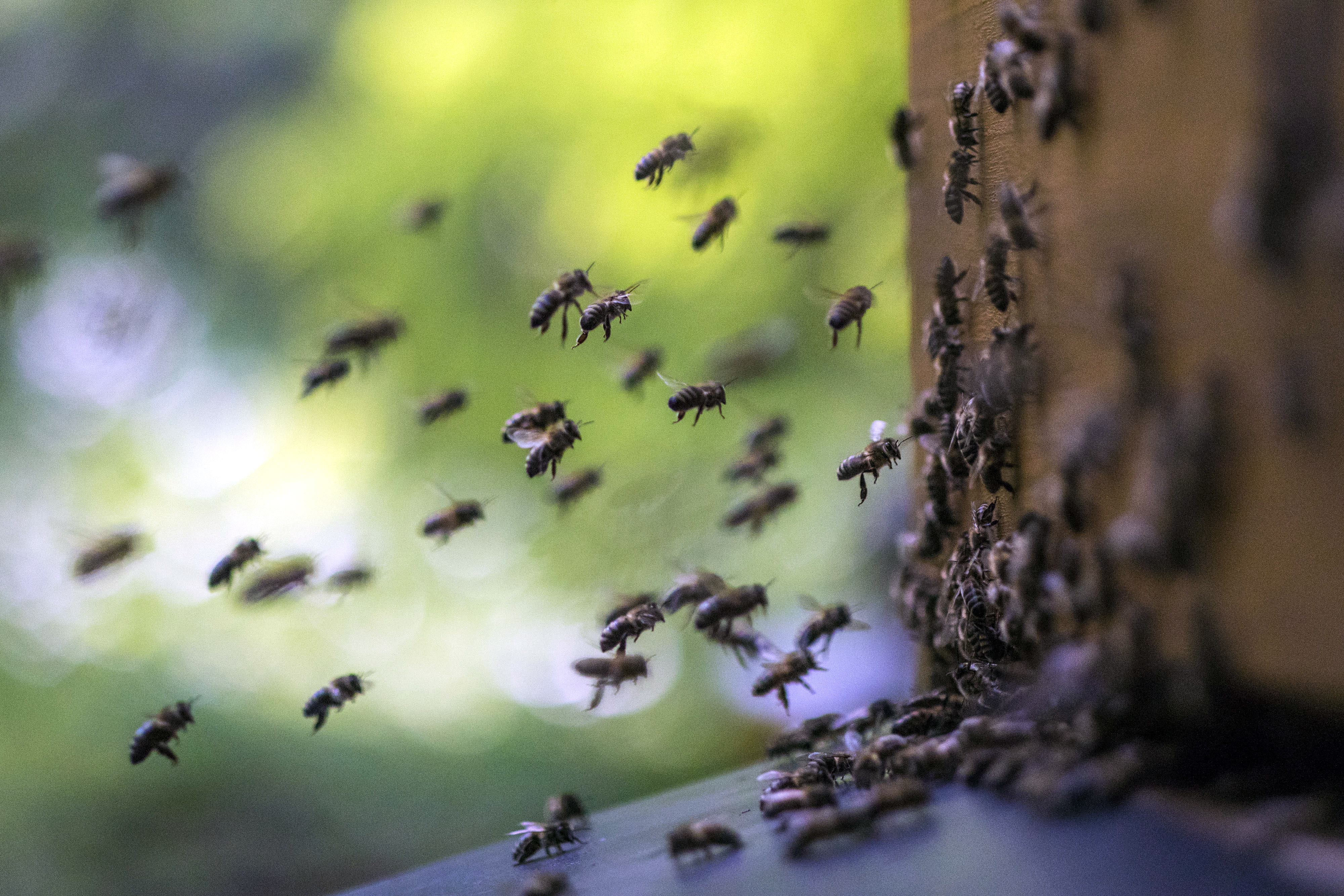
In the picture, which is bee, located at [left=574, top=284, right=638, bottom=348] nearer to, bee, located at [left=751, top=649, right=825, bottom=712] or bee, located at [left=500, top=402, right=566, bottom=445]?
bee, located at [left=500, top=402, right=566, bottom=445]

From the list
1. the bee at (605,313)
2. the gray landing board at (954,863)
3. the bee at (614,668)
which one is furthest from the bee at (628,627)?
the bee at (605,313)

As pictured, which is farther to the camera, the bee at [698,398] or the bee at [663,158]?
the bee at [663,158]

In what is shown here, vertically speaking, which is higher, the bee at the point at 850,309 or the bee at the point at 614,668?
the bee at the point at 850,309

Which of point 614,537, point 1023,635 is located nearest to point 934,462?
point 1023,635

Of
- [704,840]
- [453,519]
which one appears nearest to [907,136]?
[704,840]

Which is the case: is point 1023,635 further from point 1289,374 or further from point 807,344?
point 807,344

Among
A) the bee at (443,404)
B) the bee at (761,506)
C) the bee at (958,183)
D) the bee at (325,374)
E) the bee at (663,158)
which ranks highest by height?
the bee at (663,158)

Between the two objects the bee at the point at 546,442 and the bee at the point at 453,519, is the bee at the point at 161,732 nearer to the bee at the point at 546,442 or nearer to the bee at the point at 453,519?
the bee at the point at 453,519
